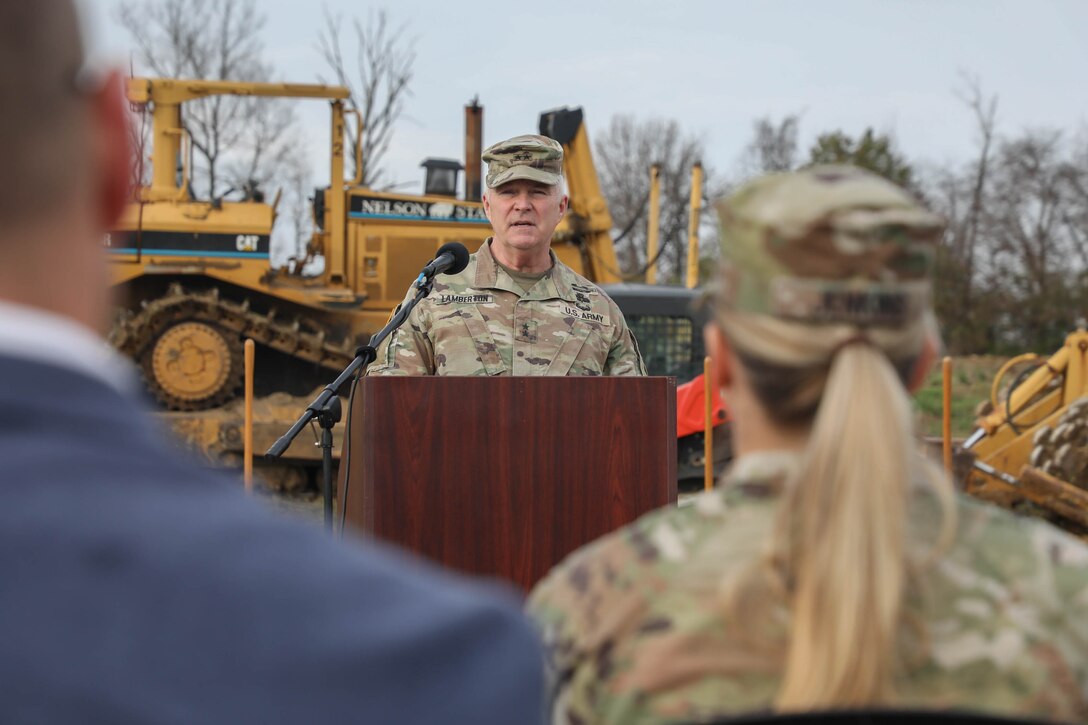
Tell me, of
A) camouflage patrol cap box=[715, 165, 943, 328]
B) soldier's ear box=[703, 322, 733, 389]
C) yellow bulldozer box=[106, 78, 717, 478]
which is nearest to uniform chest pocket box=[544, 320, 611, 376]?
soldier's ear box=[703, 322, 733, 389]

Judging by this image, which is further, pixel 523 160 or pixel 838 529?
pixel 523 160

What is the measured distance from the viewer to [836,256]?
4.10 feet

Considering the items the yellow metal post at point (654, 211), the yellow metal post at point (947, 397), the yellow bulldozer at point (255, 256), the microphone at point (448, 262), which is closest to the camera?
the microphone at point (448, 262)

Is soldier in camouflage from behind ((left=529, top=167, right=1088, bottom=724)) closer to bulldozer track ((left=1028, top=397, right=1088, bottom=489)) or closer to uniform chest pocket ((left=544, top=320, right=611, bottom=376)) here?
uniform chest pocket ((left=544, top=320, right=611, bottom=376))

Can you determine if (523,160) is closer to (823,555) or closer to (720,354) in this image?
(720,354)

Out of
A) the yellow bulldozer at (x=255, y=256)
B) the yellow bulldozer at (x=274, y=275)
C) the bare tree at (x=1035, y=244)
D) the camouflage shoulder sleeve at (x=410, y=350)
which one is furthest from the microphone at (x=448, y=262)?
the bare tree at (x=1035, y=244)

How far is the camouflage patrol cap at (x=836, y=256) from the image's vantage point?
124 centimetres

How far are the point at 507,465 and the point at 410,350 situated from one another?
0.85 meters

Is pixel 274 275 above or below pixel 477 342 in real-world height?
above

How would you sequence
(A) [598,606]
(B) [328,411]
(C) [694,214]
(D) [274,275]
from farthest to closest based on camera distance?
1. (C) [694,214]
2. (D) [274,275]
3. (B) [328,411]
4. (A) [598,606]

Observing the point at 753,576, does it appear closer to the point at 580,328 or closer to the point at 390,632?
the point at 390,632

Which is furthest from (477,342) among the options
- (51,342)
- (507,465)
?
(51,342)

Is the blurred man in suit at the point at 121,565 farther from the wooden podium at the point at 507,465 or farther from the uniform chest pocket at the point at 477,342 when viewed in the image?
the uniform chest pocket at the point at 477,342

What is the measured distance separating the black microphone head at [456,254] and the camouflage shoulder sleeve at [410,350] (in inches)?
8.0
